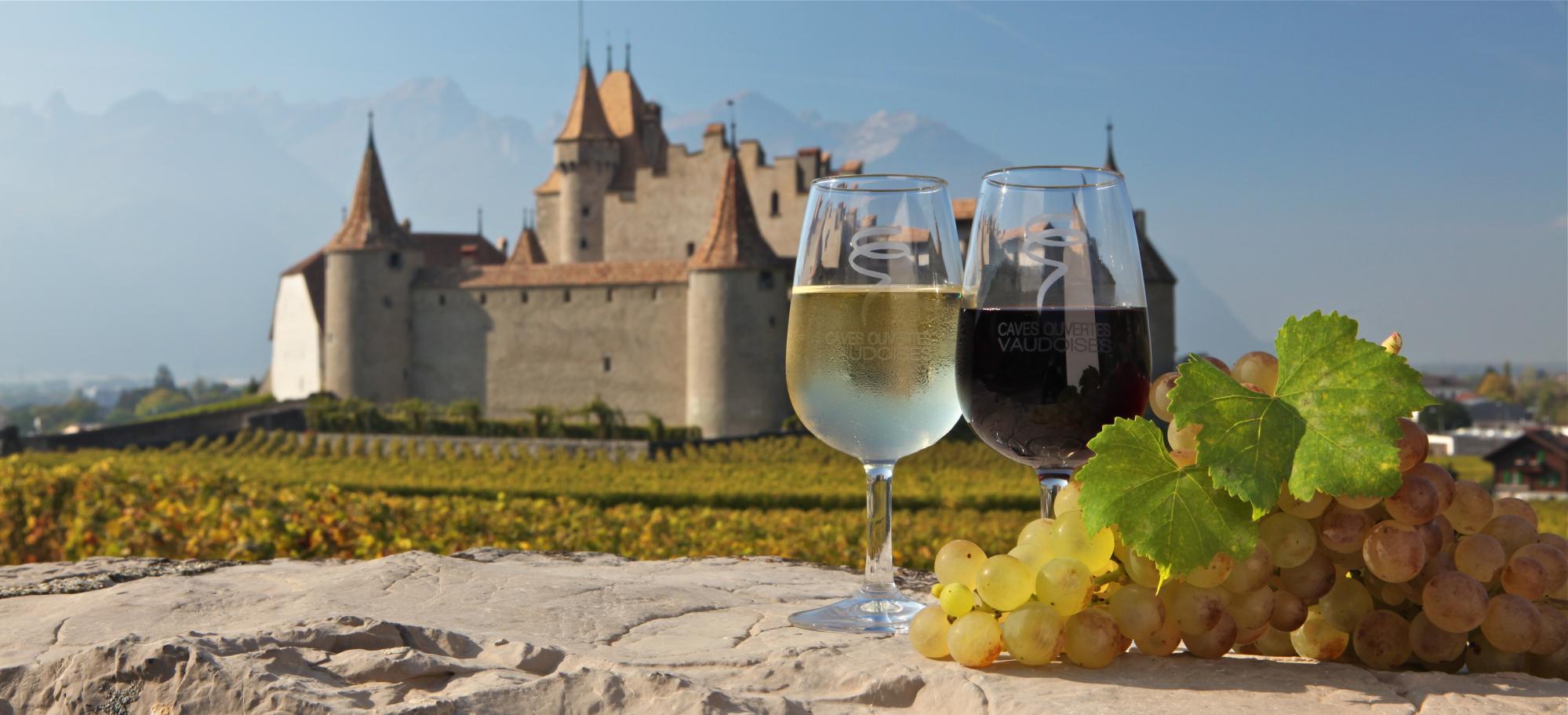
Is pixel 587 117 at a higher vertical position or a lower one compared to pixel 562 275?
higher

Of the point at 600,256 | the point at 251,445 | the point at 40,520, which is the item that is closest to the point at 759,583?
the point at 40,520

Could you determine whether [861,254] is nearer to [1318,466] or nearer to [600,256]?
[1318,466]

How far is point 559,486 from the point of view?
15.9 meters

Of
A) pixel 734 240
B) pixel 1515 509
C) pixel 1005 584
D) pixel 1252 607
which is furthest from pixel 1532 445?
pixel 1005 584

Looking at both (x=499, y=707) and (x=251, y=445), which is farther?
(x=251, y=445)

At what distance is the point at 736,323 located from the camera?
34344 mm

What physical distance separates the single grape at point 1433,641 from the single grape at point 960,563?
49 centimetres

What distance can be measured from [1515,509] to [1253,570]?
1.16 feet

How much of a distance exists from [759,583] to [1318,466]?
1.12 meters

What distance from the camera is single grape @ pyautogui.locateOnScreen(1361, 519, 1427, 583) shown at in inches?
54.9

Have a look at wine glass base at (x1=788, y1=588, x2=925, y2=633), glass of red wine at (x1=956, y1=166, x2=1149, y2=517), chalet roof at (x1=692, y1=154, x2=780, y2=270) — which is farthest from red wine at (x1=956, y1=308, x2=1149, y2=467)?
chalet roof at (x1=692, y1=154, x2=780, y2=270)

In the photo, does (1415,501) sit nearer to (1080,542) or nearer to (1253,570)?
(1253,570)

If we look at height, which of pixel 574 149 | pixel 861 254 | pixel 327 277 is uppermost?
pixel 574 149

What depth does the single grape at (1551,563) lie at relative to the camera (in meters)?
1.44
